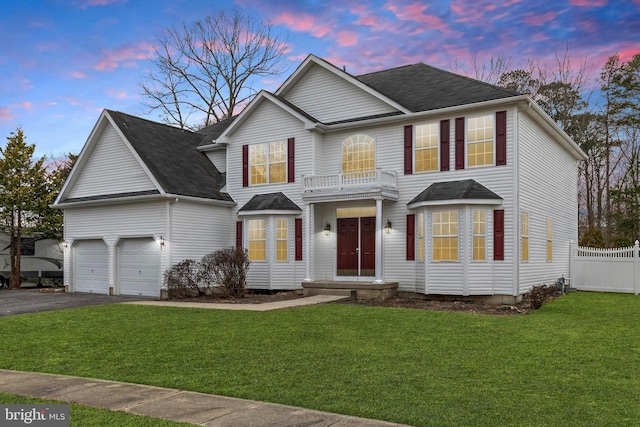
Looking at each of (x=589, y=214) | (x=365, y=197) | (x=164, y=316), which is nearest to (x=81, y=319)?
(x=164, y=316)

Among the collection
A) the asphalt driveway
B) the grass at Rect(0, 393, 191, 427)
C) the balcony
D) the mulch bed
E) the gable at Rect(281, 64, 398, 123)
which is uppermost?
the gable at Rect(281, 64, 398, 123)

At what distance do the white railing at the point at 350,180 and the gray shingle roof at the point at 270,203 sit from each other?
3.77 ft

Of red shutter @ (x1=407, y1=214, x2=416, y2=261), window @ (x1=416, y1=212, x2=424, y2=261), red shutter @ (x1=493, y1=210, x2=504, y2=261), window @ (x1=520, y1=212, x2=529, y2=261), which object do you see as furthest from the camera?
red shutter @ (x1=407, y1=214, x2=416, y2=261)

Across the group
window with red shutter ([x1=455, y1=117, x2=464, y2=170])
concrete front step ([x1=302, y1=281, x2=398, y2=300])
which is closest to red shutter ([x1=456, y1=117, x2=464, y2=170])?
window with red shutter ([x1=455, y1=117, x2=464, y2=170])

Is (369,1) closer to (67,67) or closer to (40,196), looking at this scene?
(67,67)

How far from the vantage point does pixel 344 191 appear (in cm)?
1862

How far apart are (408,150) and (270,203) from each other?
5686mm

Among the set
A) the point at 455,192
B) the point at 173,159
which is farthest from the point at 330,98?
the point at 173,159

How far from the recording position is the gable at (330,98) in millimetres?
19609

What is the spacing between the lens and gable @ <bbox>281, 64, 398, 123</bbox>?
1961 cm

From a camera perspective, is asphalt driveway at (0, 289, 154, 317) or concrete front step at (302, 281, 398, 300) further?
concrete front step at (302, 281, 398, 300)

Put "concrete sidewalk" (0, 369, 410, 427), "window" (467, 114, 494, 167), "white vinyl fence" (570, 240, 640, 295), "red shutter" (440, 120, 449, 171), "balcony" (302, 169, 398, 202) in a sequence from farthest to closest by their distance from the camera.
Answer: "white vinyl fence" (570, 240, 640, 295)
"balcony" (302, 169, 398, 202)
"red shutter" (440, 120, 449, 171)
"window" (467, 114, 494, 167)
"concrete sidewalk" (0, 369, 410, 427)

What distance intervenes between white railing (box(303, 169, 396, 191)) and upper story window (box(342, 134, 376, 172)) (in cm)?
65

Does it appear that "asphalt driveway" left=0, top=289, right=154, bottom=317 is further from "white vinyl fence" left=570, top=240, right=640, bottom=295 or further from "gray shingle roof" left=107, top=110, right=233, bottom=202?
"white vinyl fence" left=570, top=240, right=640, bottom=295
